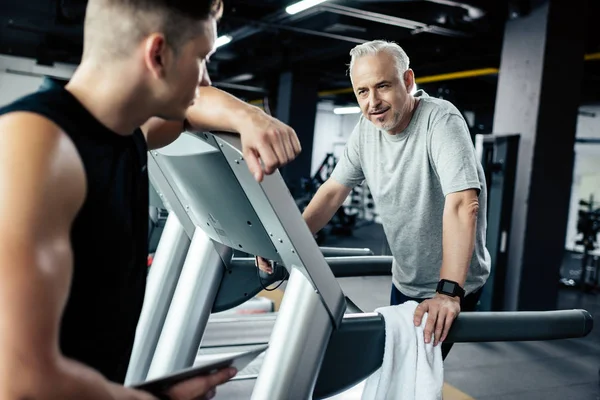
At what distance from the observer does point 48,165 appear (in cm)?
60

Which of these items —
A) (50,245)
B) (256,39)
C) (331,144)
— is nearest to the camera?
(50,245)

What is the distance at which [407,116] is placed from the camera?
6.31ft

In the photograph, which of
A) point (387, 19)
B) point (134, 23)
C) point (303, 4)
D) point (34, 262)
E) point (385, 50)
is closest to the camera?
point (34, 262)

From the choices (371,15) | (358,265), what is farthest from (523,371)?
(371,15)

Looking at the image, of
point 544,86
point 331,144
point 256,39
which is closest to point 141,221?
point 544,86

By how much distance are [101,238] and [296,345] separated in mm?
506

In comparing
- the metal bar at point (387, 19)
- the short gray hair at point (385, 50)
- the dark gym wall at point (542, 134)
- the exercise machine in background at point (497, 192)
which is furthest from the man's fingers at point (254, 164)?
the metal bar at point (387, 19)

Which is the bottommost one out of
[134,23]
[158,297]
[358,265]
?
[158,297]

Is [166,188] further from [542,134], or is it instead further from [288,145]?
[542,134]

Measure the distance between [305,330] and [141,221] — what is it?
42 centimetres

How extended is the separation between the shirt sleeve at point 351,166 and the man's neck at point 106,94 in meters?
1.41

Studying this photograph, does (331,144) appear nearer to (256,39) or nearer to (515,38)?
(256,39)

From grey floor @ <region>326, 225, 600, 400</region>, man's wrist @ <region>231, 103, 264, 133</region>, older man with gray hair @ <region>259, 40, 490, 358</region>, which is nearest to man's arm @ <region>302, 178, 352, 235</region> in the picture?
older man with gray hair @ <region>259, 40, 490, 358</region>

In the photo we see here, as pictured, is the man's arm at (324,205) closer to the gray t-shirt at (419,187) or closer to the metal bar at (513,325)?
the gray t-shirt at (419,187)
